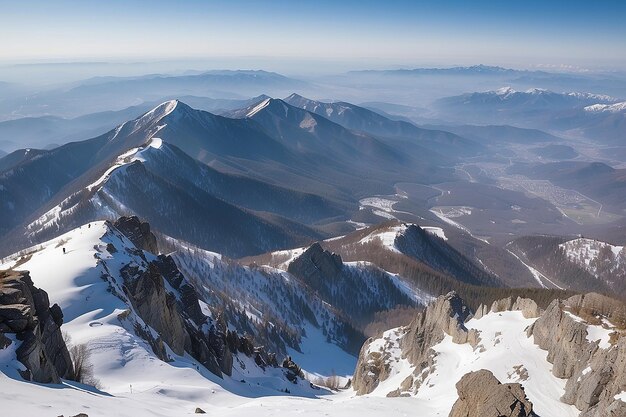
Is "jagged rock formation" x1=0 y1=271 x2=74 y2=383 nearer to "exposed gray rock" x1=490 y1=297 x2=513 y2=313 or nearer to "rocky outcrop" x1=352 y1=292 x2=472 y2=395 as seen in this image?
"rocky outcrop" x1=352 y1=292 x2=472 y2=395

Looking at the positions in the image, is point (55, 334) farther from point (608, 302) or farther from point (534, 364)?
point (608, 302)

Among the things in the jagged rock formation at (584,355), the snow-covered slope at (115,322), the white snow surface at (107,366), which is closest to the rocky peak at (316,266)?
the snow-covered slope at (115,322)

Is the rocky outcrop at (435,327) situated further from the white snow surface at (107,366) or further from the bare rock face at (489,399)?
the bare rock face at (489,399)

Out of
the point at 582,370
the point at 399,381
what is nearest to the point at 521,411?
the point at 582,370

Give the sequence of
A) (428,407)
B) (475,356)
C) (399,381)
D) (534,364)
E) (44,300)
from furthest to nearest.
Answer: (399,381) → (475,356) → (534,364) → (428,407) → (44,300)

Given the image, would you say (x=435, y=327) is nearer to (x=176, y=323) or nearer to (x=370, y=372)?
(x=370, y=372)

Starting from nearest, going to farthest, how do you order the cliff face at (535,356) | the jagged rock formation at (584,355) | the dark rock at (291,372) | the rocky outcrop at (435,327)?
the cliff face at (535,356) → the jagged rock formation at (584,355) → the rocky outcrop at (435,327) → the dark rock at (291,372)
